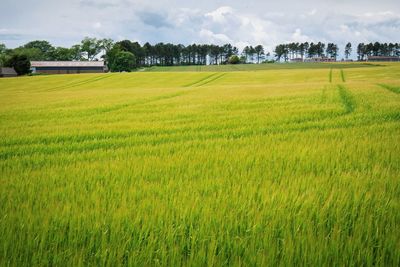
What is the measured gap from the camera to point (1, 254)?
2291 millimetres

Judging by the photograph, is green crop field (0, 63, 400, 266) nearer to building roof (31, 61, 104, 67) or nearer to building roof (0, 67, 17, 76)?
building roof (0, 67, 17, 76)

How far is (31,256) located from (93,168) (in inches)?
91.7

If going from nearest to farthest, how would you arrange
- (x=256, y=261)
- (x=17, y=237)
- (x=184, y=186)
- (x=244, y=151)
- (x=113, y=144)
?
1. (x=256, y=261)
2. (x=17, y=237)
3. (x=184, y=186)
4. (x=244, y=151)
5. (x=113, y=144)

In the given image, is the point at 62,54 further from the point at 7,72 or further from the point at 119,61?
the point at 119,61

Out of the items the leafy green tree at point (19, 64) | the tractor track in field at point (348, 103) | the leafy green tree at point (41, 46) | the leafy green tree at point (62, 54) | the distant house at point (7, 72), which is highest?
the leafy green tree at point (41, 46)

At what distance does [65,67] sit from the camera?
134 meters

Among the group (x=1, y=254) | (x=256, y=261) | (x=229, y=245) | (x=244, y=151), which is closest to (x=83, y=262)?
(x=1, y=254)

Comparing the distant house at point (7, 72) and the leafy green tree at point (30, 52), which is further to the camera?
the leafy green tree at point (30, 52)

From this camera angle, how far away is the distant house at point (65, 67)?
133m

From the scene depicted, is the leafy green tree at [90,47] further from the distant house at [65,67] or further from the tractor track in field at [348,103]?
the tractor track in field at [348,103]

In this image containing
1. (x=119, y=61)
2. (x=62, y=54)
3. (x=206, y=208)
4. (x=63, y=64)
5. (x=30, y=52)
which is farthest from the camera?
(x=62, y=54)

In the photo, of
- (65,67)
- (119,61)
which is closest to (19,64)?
(65,67)

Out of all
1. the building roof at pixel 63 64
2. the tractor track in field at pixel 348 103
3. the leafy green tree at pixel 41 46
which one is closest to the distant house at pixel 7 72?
the building roof at pixel 63 64

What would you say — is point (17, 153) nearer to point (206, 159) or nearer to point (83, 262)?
point (206, 159)
